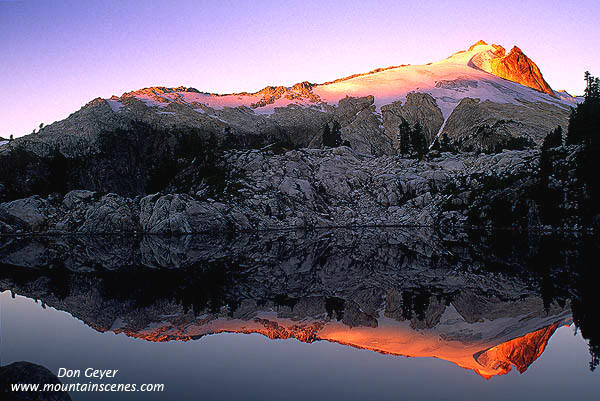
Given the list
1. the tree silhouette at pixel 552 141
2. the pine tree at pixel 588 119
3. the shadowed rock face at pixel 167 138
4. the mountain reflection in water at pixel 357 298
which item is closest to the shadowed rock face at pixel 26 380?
the mountain reflection in water at pixel 357 298

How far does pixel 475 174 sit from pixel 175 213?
7052cm

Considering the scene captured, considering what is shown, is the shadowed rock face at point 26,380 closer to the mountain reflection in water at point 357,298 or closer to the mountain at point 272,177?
the mountain reflection in water at point 357,298

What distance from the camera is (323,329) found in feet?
63.0

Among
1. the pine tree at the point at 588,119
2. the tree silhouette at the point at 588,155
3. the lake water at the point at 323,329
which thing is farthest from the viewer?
the pine tree at the point at 588,119

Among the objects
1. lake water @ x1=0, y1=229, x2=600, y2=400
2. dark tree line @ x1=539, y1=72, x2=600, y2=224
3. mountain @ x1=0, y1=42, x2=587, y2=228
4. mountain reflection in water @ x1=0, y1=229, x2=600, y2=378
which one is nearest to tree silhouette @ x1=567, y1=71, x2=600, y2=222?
dark tree line @ x1=539, y1=72, x2=600, y2=224

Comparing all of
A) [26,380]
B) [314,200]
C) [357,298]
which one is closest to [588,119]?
[314,200]

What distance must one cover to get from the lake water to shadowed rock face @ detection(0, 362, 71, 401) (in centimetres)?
294

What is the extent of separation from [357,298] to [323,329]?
6544 millimetres

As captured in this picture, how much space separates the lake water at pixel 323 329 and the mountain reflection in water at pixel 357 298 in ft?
0.36

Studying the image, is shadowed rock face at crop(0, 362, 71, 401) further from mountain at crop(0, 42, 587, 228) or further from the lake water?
mountain at crop(0, 42, 587, 228)

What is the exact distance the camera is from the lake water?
13031 mm

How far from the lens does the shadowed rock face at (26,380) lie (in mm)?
9039

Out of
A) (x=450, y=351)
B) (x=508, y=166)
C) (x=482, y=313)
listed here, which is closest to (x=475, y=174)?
(x=508, y=166)

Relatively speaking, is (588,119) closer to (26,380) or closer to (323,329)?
(323,329)
